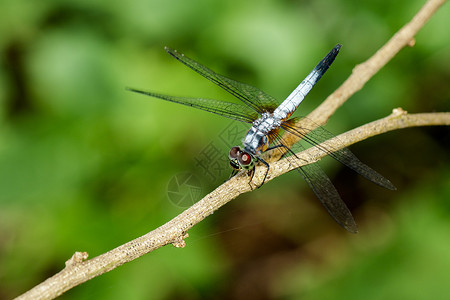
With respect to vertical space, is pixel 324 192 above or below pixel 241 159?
below

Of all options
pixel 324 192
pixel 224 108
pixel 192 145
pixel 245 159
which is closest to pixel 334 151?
pixel 324 192

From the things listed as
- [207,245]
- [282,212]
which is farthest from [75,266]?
[282,212]

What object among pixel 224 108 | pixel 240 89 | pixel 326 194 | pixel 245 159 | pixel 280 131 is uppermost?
pixel 240 89

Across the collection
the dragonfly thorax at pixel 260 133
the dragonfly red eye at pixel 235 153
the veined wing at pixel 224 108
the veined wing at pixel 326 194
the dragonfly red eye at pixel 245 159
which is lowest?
A: the veined wing at pixel 326 194

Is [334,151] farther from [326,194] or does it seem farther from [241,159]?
[241,159]

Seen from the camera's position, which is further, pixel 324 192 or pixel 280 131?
pixel 280 131

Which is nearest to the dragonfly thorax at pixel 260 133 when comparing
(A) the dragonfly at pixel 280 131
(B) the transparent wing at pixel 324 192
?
(A) the dragonfly at pixel 280 131

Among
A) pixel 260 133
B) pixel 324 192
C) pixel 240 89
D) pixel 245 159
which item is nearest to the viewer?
pixel 245 159

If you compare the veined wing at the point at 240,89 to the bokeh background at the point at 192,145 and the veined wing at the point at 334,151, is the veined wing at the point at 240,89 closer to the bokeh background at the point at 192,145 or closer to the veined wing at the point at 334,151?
the bokeh background at the point at 192,145
